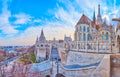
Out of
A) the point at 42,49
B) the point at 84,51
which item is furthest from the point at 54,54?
the point at 84,51

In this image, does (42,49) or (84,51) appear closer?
(84,51)

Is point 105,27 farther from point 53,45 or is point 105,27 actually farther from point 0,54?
point 0,54

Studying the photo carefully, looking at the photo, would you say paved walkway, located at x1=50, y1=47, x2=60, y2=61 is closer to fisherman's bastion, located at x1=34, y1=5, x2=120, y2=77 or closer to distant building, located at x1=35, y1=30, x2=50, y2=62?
fisherman's bastion, located at x1=34, y1=5, x2=120, y2=77

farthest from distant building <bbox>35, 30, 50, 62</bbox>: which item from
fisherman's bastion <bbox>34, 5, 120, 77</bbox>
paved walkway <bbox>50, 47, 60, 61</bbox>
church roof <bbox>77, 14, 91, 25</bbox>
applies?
church roof <bbox>77, 14, 91, 25</bbox>

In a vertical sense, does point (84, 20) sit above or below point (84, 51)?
above

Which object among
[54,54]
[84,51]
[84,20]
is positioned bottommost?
[54,54]

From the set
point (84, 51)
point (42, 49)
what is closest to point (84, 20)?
point (42, 49)

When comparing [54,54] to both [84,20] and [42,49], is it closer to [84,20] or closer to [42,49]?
[42,49]

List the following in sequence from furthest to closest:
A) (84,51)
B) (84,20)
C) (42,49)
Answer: (42,49) → (84,20) → (84,51)

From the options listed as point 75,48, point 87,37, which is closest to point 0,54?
point 75,48

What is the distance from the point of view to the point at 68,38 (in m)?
12.0

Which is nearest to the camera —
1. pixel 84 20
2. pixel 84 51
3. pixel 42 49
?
pixel 84 51

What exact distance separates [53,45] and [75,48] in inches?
109

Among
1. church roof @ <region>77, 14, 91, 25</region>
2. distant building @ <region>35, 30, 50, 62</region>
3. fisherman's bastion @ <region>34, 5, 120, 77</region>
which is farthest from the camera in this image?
distant building @ <region>35, 30, 50, 62</region>
